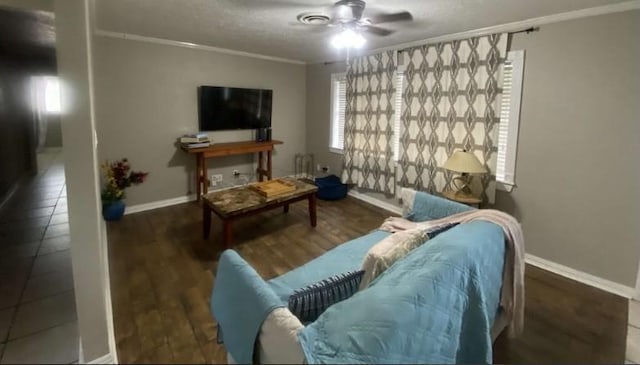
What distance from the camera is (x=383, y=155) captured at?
3.88 metres

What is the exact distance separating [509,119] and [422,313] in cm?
242

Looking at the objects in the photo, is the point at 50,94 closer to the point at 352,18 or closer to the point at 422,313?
the point at 352,18

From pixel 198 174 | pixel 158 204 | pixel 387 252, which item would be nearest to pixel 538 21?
pixel 387 252

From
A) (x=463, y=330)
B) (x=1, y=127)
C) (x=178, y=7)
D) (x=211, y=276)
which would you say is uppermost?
(x=178, y=7)

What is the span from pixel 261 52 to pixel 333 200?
220 centimetres

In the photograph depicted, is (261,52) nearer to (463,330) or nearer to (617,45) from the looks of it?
(617,45)

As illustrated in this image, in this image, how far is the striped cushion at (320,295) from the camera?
117 centimetres

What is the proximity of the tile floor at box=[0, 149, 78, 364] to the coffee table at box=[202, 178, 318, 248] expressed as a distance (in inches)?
42.2

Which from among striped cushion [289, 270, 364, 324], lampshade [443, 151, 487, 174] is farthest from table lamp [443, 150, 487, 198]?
striped cushion [289, 270, 364, 324]

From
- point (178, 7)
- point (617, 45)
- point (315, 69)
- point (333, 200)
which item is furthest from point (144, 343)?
point (315, 69)

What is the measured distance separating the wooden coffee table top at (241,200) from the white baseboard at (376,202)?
1.21 m

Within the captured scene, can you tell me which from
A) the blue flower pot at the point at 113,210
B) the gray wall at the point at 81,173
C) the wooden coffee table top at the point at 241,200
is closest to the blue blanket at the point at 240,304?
the gray wall at the point at 81,173

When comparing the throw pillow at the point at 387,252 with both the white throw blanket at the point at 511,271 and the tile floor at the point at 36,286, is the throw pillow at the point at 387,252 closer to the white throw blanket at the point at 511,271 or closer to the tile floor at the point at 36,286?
the white throw blanket at the point at 511,271

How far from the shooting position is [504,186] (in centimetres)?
284
